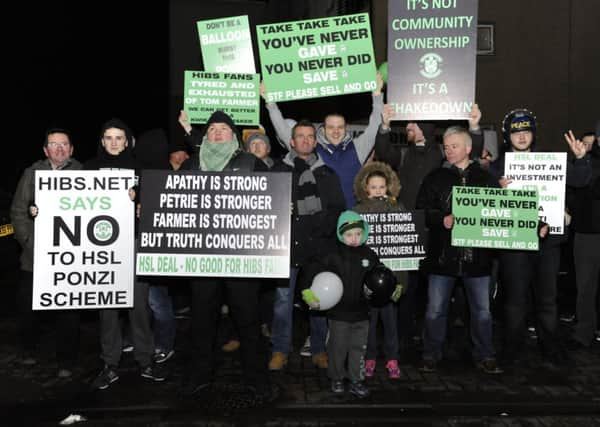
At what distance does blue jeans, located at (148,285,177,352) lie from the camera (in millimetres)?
5746

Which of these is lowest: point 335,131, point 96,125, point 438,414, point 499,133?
point 438,414

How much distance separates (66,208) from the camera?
203 inches

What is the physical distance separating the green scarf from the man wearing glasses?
1523mm

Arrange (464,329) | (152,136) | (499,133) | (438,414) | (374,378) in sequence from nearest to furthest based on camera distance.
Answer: (438,414) → (374,378) → (152,136) → (464,329) → (499,133)

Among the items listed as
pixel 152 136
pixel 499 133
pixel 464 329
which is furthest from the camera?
pixel 499 133

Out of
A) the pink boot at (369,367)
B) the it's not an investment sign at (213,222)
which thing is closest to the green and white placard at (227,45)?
the it's not an investment sign at (213,222)

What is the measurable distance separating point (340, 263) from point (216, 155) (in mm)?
1399

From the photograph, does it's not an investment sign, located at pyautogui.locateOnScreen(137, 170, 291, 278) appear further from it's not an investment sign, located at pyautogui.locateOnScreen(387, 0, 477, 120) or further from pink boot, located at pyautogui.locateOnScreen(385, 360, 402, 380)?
it's not an investment sign, located at pyautogui.locateOnScreen(387, 0, 477, 120)

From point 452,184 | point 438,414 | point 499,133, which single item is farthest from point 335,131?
point 499,133

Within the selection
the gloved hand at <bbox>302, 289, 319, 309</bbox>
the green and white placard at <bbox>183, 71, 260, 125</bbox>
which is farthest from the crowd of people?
the green and white placard at <bbox>183, 71, 260, 125</bbox>

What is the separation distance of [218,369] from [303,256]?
54.6 inches

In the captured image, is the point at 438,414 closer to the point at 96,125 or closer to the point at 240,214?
the point at 240,214

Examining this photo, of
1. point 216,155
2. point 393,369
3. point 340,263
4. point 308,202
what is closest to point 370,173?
point 308,202

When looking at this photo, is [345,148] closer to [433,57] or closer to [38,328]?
[433,57]
